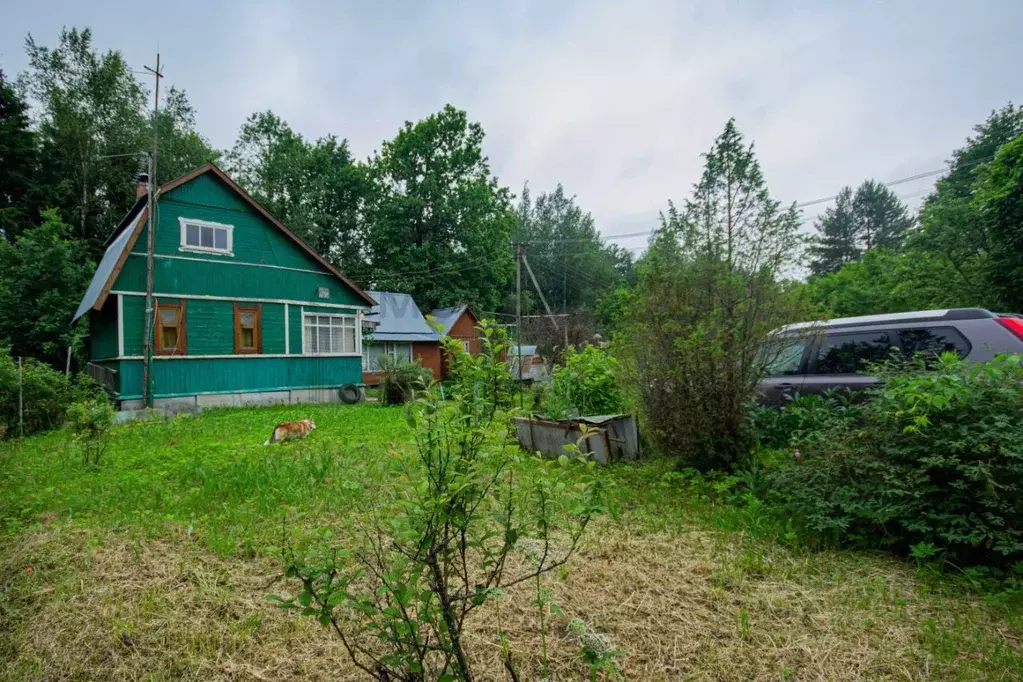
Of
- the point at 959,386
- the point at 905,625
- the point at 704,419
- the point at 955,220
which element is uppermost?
the point at 955,220

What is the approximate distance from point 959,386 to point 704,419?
1.98 metres

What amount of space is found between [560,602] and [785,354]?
3698 mm

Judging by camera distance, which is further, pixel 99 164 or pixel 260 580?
pixel 99 164

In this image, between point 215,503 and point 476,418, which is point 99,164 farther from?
point 476,418

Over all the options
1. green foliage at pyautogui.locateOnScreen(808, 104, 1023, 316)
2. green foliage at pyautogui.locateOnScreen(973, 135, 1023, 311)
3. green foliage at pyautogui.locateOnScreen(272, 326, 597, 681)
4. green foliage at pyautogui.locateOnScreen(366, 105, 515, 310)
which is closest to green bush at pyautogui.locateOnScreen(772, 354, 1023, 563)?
green foliage at pyautogui.locateOnScreen(808, 104, 1023, 316)

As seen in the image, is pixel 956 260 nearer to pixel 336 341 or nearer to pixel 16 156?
pixel 336 341

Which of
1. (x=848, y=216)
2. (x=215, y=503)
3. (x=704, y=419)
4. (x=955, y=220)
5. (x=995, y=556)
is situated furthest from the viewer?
(x=848, y=216)

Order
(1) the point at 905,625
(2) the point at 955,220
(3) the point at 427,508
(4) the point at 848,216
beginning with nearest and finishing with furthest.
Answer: (3) the point at 427,508 < (1) the point at 905,625 < (2) the point at 955,220 < (4) the point at 848,216

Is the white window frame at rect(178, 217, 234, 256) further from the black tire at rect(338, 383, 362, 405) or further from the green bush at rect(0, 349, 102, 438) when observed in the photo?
the black tire at rect(338, 383, 362, 405)

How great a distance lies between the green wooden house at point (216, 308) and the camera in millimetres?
12203

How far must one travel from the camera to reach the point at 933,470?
315 cm

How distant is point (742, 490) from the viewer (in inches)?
175

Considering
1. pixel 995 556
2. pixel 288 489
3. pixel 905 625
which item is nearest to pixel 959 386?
pixel 995 556

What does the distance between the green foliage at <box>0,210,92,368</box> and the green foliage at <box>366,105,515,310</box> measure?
14315 mm
